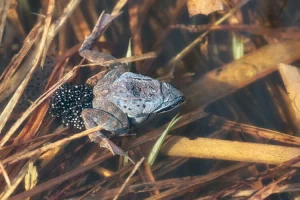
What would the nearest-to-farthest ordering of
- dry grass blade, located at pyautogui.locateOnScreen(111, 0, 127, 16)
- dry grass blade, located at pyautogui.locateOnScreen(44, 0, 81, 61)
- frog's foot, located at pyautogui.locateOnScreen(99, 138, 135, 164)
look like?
frog's foot, located at pyautogui.locateOnScreen(99, 138, 135, 164)
dry grass blade, located at pyautogui.locateOnScreen(44, 0, 81, 61)
dry grass blade, located at pyautogui.locateOnScreen(111, 0, 127, 16)

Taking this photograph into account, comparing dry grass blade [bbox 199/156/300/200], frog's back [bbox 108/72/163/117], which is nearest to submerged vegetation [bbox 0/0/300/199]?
dry grass blade [bbox 199/156/300/200]

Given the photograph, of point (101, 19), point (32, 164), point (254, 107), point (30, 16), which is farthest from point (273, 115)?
point (30, 16)

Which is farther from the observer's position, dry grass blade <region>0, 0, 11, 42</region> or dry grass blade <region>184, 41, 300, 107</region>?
dry grass blade <region>184, 41, 300, 107</region>

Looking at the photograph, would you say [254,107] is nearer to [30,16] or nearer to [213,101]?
[213,101]

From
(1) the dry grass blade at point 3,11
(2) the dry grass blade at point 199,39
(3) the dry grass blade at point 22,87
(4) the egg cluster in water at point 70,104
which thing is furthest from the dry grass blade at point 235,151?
(1) the dry grass blade at point 3,11

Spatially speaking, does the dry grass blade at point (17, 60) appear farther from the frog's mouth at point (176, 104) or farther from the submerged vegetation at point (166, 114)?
the frog's mouth at point (176, 104)

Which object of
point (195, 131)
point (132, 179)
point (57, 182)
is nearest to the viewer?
point (57, 182)

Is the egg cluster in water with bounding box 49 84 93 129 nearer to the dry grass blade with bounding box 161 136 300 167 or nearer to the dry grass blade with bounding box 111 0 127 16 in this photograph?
the dry grass blade with bounding box 161 136 300 167

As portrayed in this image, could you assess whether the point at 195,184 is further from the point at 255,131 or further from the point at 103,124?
the point at 103,124

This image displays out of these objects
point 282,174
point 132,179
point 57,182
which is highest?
point 57,182
